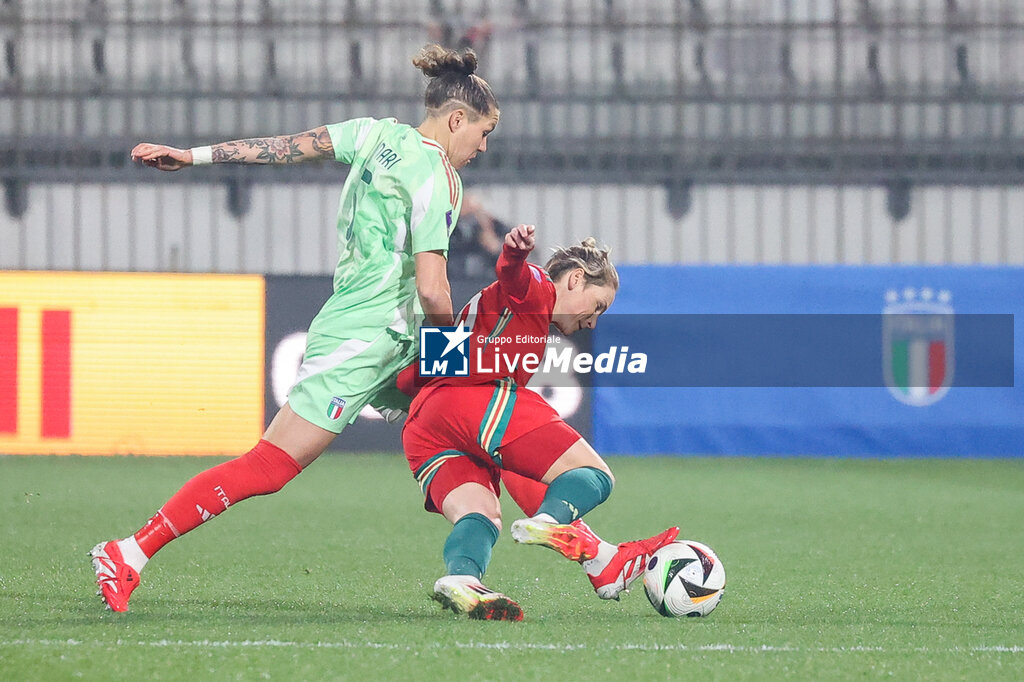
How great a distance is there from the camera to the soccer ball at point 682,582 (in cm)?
371

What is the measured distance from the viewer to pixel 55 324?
1045 cm

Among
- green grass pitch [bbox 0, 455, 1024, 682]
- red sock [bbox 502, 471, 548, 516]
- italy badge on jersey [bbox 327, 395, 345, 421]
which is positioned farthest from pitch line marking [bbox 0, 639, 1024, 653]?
red sock [bbox 502, 471, 548, 516]

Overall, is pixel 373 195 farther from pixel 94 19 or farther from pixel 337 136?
pixel 94 19

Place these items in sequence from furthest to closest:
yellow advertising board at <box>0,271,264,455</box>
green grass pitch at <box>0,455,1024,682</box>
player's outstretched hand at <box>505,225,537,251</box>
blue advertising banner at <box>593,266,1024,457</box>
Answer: blue advertising banner at <box>593,266,1024,457</box> < yellow advertising board at <box>0,271,264,455</box> < player's outstretched hand at <box>505,225,537,251</box> < green grass pitch at <box>0,455,1024,682</box>

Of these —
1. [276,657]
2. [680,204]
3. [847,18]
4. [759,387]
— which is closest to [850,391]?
[759,387]

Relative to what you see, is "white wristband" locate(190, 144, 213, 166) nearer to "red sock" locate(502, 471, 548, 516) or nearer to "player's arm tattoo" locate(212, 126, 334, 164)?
"player's arm tattoo" locate(212, 126, 334, 164)

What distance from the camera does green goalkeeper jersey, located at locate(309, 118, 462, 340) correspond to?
3.67 meters

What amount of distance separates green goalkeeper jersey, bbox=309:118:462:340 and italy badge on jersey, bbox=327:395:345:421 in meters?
0.18

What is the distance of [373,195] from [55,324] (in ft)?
24.3

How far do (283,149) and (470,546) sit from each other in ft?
3.99

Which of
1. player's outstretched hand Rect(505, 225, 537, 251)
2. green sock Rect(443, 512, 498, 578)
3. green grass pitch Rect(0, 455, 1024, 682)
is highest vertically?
player's outstretched hand Rect(505, 225, 537, 251)

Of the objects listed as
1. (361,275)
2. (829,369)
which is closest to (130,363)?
(829,369)

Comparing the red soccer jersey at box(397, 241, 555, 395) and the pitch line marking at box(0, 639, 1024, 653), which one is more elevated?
the red soccer jersey at box(397, 241, 555, 395)

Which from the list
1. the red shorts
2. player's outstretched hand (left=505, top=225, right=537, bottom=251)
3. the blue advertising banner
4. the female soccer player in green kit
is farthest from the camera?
the blue advertising banner
